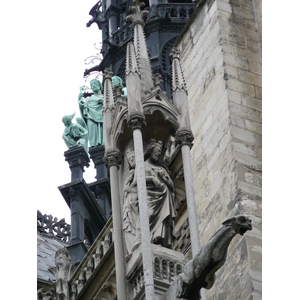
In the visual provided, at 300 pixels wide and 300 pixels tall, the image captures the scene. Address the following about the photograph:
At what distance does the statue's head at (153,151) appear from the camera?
48.6 feet

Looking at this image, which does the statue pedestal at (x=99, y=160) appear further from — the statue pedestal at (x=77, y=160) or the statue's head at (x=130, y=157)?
the statue's head at (x=130, y=157)

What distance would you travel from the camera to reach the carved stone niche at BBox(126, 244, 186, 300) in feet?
43.7

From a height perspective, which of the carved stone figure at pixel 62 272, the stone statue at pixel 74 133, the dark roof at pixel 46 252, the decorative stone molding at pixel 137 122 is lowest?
the decorative stone molding at pixel 137 122

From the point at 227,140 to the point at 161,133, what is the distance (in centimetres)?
136

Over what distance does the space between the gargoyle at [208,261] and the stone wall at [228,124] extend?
6.00 feet

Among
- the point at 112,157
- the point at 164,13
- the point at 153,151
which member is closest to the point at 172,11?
the point at 164,13

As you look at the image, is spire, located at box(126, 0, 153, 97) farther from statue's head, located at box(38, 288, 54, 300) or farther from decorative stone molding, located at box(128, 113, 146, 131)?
statue's head, located at box(38, 288, 54, 300)

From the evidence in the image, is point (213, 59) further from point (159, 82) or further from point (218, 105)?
point (159, 82)

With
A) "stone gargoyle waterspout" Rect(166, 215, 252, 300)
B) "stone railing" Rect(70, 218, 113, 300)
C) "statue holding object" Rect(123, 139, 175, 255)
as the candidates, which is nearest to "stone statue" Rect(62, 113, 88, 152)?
"stone railing" Rect(70, 218, 113, 300)

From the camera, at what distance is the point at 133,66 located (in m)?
15.1

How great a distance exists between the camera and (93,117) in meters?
28.8

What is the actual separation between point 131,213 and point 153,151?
0.90 metres

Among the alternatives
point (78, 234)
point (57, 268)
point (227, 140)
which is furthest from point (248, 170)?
point (78, 234)

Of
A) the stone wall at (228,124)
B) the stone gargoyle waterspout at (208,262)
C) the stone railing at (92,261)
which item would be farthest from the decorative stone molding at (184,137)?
the stone railing at (92,261)
